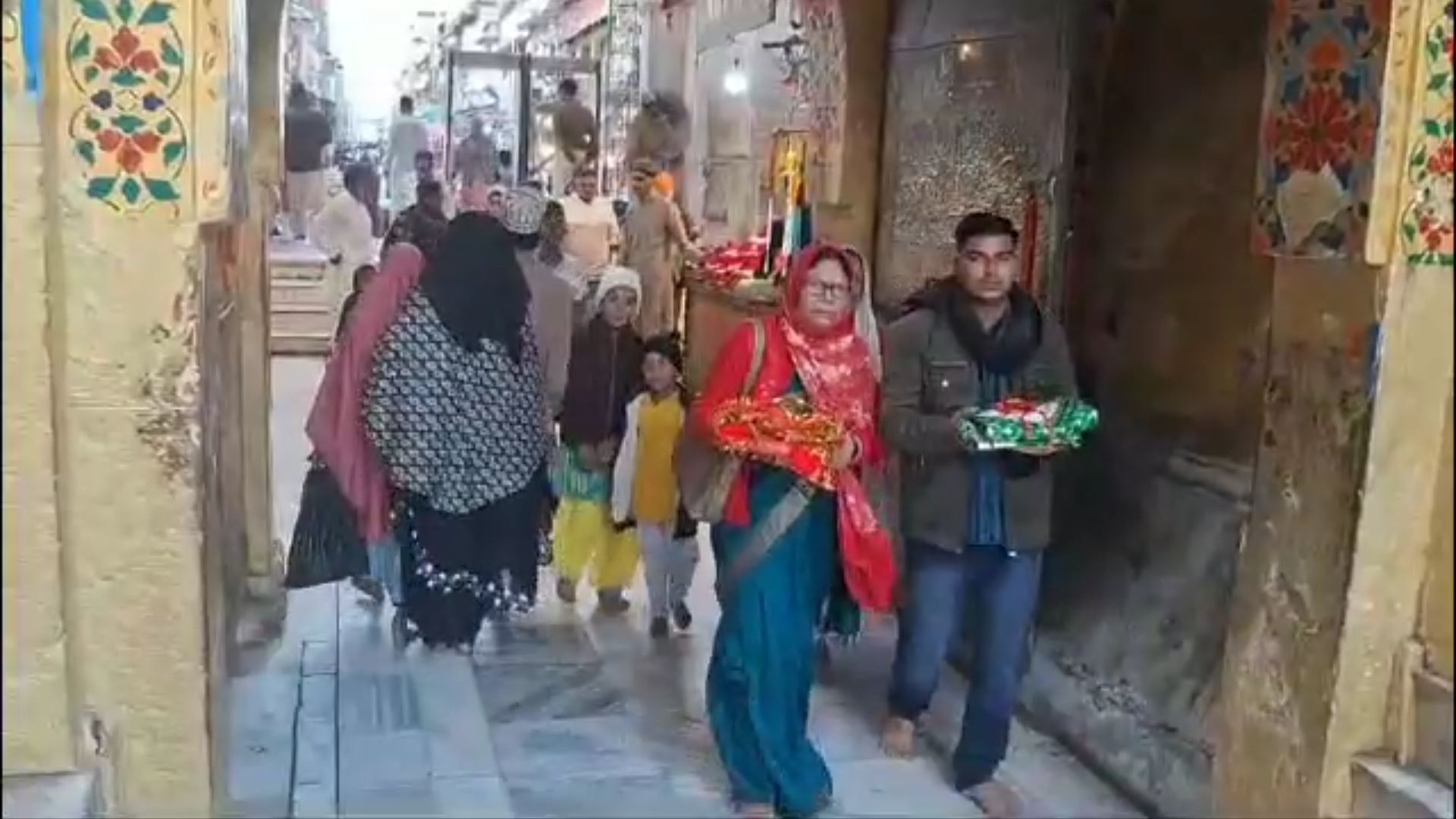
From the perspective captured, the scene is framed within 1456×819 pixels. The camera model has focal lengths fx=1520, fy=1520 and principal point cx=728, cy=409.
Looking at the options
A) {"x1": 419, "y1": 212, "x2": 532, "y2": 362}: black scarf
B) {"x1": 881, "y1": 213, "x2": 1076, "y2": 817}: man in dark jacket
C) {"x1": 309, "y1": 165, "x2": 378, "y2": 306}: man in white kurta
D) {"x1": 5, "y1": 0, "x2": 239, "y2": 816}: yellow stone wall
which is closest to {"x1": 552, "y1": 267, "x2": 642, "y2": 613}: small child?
{"x1": 419, "y1": 212, "x2": 532, "y2": 362}: black scarf

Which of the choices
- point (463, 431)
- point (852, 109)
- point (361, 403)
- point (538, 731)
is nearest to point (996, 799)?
point (538, 731)

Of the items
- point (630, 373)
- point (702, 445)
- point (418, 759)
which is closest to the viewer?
point (702, 445)

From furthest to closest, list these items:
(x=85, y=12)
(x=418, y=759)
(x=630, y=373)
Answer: (x=630, y=373) < (x=418, y=759) < (x=85, y=12)

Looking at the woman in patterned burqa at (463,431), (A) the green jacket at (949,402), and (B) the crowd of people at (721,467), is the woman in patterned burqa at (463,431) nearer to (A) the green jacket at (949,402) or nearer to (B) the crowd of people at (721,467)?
(B) the crowd of people at (721,467)

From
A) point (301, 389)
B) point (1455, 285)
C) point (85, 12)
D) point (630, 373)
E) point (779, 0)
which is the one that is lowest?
point (301, 389)

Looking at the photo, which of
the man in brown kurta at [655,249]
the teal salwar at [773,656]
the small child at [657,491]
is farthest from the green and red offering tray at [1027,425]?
the man in brown kurta at [655,249]

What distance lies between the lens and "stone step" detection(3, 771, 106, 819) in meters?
2.58

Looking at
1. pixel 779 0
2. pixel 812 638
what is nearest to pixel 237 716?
pixel 812 638

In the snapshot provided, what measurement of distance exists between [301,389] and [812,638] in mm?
7356

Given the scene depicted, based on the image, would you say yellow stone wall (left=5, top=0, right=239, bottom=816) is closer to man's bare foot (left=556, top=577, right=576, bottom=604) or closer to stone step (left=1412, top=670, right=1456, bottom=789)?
stone step (left=1412, top=670, right=1456, bottom=789)

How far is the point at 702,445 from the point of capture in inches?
136

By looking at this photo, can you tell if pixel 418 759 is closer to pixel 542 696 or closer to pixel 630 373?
pixel 542 696

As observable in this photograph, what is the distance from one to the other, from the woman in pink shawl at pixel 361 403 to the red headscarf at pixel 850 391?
1.40m

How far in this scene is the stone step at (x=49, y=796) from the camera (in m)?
2.58
